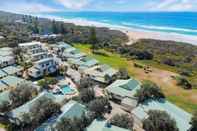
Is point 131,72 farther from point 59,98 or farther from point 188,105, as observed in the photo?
point 59,98

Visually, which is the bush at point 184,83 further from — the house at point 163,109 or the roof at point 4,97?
the roof at point 4,97

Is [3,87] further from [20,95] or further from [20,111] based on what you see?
[20,111]

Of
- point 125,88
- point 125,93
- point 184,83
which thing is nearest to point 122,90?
point 125,88

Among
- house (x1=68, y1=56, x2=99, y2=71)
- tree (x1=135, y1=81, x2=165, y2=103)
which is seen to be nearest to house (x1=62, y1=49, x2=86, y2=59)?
house (x1=68, y1=56, x2=99, y2=71)

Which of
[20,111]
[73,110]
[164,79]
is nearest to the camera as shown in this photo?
[73,110]

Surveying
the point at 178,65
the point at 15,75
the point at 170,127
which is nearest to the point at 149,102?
the point at 170,127

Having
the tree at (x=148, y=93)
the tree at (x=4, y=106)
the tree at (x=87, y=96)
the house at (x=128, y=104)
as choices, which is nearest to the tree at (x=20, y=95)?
the tree at (x=4, y=106)
